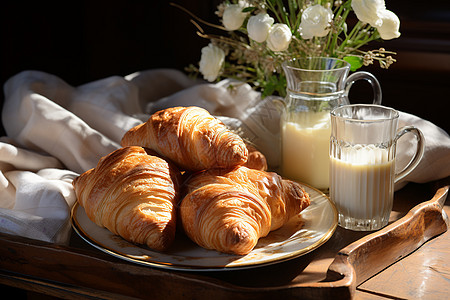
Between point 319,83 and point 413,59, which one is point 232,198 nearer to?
point 319,83

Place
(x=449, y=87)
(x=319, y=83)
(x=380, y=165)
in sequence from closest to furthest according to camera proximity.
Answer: (x=380, y=165), (x=319, y=83), (x=449, y=87)

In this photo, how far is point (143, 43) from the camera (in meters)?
1.46

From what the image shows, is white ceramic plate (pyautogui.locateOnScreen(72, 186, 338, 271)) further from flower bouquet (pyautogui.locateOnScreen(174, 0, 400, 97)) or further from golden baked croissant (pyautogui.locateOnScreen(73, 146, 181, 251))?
flower bouquet (pyautogui.locateOnScreen(174, 0, 400, 97))

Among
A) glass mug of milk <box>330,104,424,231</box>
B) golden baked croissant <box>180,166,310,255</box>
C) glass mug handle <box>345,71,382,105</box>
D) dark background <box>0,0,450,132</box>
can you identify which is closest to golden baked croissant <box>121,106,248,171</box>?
golden baked croissant <box>180,166,310,255</box>

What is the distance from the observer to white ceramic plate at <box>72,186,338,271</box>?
2.07ft

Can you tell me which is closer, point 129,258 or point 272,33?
point 129,258

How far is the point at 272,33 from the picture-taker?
840mm

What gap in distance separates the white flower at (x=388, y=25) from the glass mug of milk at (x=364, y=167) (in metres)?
0.12

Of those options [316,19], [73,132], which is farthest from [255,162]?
[73,132]

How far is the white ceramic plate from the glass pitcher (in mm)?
101

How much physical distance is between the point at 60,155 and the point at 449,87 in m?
0.76

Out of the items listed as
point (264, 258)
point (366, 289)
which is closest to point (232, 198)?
point (264, 258)

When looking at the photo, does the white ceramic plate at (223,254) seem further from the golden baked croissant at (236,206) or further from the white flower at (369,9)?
the white flower at (369,9)

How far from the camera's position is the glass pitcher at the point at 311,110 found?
2.78 ft
